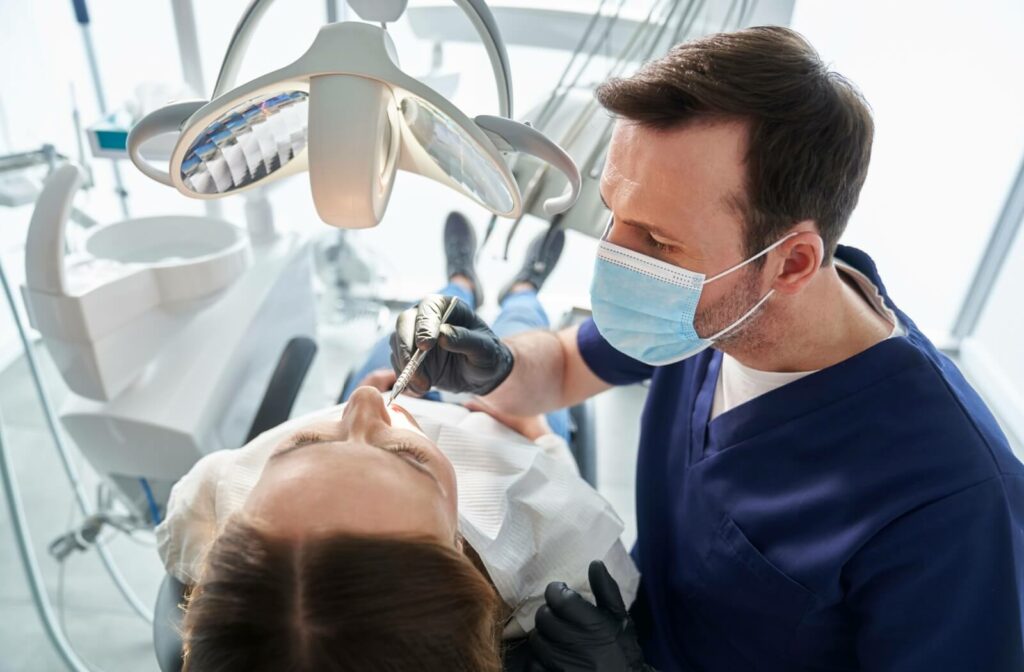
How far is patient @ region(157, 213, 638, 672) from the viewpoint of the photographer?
693 mm

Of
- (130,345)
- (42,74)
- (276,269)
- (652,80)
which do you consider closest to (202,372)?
(130,345)

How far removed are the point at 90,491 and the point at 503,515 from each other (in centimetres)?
158

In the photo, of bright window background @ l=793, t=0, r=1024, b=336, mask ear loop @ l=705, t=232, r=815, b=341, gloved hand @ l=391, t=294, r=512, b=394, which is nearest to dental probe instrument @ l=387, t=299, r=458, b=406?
gloved hand @ l=391, t=294, r=512, b=394

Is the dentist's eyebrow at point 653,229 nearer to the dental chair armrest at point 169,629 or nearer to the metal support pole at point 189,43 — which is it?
the dental chair armrest at point 169,629

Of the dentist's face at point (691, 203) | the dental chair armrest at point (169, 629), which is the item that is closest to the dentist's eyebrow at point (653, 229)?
the dentist's face at point (691, 203)

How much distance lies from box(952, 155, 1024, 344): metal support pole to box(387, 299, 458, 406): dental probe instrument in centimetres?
218

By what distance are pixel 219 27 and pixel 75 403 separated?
1231 mm

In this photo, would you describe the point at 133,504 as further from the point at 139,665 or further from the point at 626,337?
the point at 626,337

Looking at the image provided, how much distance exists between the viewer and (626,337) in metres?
1.06

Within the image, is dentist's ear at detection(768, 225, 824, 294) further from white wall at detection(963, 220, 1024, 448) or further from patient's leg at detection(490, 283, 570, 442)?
white wall at detection(963, 220, 1024, 448)

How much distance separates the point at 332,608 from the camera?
69 centimetres

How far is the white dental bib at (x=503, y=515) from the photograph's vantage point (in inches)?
41.3

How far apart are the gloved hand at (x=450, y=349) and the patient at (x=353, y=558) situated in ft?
0.44

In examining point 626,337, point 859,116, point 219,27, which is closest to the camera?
point 859,116
